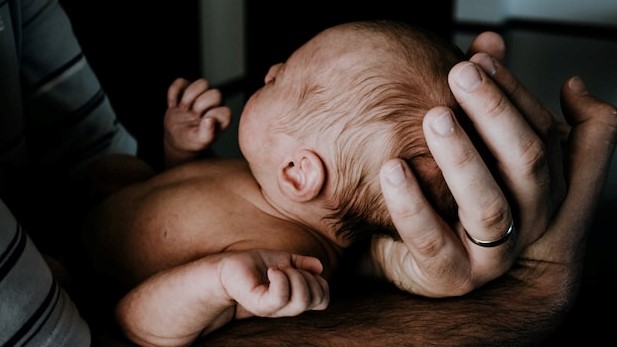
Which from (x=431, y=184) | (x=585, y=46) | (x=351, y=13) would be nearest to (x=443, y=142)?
(x=431, y=184)

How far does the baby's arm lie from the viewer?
0.72 m

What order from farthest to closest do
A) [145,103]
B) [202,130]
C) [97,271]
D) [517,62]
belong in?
1. [517,62]
2. [145,103]
3. [202,130]
4. [97,271]

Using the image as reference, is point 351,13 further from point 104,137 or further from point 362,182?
point 362,182

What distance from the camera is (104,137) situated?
1217 millimetres

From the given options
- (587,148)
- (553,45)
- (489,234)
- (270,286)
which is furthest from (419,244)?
(553,45)

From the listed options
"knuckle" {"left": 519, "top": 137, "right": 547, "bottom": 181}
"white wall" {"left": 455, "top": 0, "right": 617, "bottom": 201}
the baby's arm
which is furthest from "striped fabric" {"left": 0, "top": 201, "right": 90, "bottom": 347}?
"white wall" {"left": 455, "top": 0, "right": 617, "bottom": 201}

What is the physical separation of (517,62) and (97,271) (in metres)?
3.34

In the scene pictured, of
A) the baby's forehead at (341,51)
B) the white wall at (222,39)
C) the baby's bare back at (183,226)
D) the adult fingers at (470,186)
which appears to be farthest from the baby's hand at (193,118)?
the white wall at (222,39)

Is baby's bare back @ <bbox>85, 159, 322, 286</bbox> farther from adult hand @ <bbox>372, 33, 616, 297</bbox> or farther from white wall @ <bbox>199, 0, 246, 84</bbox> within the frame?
white wall @ <bbox>199, 0, 246, 84</bbox>

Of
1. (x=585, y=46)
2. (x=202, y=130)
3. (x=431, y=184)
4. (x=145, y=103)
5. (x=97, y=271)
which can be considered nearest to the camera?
(x=431, y=184)

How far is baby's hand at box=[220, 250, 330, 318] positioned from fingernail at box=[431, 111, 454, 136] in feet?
0.59

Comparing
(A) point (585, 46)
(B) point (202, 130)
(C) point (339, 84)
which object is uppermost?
(C) point (339, 84)

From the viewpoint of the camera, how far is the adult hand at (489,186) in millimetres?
764

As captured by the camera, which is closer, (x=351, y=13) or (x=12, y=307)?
(x=12, y=307)
